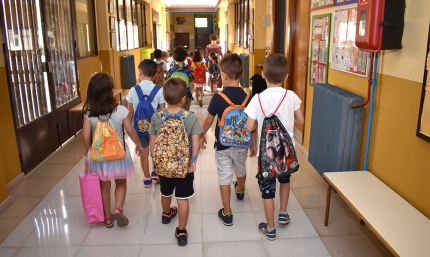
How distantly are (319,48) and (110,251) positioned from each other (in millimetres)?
2860

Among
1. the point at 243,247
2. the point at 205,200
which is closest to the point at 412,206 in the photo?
the point at 243,247

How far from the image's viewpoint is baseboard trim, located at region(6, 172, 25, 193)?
132 inches

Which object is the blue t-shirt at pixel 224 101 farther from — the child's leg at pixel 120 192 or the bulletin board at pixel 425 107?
the bulletin board at pixel 425 107

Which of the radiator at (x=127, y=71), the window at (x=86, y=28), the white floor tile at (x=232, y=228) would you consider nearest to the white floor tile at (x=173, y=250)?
the white floor tile at (x=232, y=228)

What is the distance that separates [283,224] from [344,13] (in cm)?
190

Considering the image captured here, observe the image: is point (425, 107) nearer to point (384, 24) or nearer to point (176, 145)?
point (384, 24)

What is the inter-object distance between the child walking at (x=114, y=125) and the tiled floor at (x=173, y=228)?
21cm

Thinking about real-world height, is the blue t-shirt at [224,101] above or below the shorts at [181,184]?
above

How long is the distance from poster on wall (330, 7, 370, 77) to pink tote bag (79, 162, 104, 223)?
223cm

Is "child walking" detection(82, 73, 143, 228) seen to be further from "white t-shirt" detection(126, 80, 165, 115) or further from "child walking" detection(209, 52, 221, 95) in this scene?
"child walking" detection(209, 52, 221, 95)

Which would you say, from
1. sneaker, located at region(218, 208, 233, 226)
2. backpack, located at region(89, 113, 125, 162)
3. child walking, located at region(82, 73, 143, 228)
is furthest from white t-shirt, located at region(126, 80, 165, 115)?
sneaker, located at region(218, 208, 233, 226)

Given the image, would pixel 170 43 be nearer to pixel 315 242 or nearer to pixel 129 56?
pixel 129 56

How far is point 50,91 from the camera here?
14.9ft

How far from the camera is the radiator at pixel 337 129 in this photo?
278 cm
